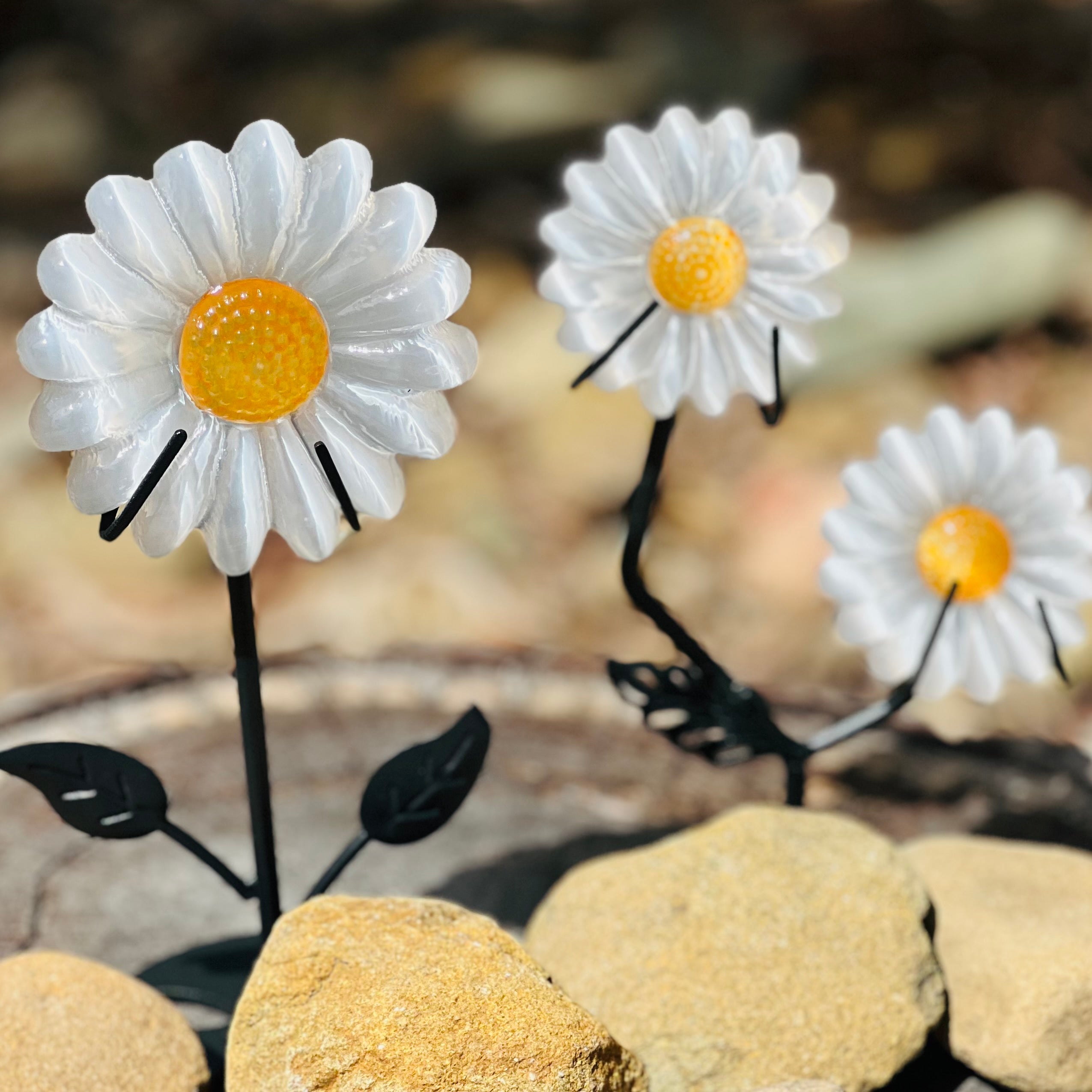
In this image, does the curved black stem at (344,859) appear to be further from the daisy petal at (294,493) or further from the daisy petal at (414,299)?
the daisy petal at (414,299)

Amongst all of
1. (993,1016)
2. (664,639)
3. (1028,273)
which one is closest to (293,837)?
(993,1016)

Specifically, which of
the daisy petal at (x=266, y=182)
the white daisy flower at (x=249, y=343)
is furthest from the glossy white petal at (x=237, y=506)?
the daisy petal at (x=266, y=182)

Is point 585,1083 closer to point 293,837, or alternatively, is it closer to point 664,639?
point 293,837

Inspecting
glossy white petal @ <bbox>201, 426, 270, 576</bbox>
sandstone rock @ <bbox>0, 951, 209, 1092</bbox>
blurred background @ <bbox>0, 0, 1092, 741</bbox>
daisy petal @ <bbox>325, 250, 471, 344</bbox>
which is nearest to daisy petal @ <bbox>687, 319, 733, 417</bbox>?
daisy petal @ <bbox>325, 250, 471, 344</bbox>

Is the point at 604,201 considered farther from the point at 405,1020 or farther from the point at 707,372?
the point at 405,1020

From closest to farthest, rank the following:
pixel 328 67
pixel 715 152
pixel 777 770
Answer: pixel 715 152 < pixel 777 770 < pixel 328 67

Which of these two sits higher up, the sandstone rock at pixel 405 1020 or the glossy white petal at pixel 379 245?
the glossy white petal at pixel 379 245
